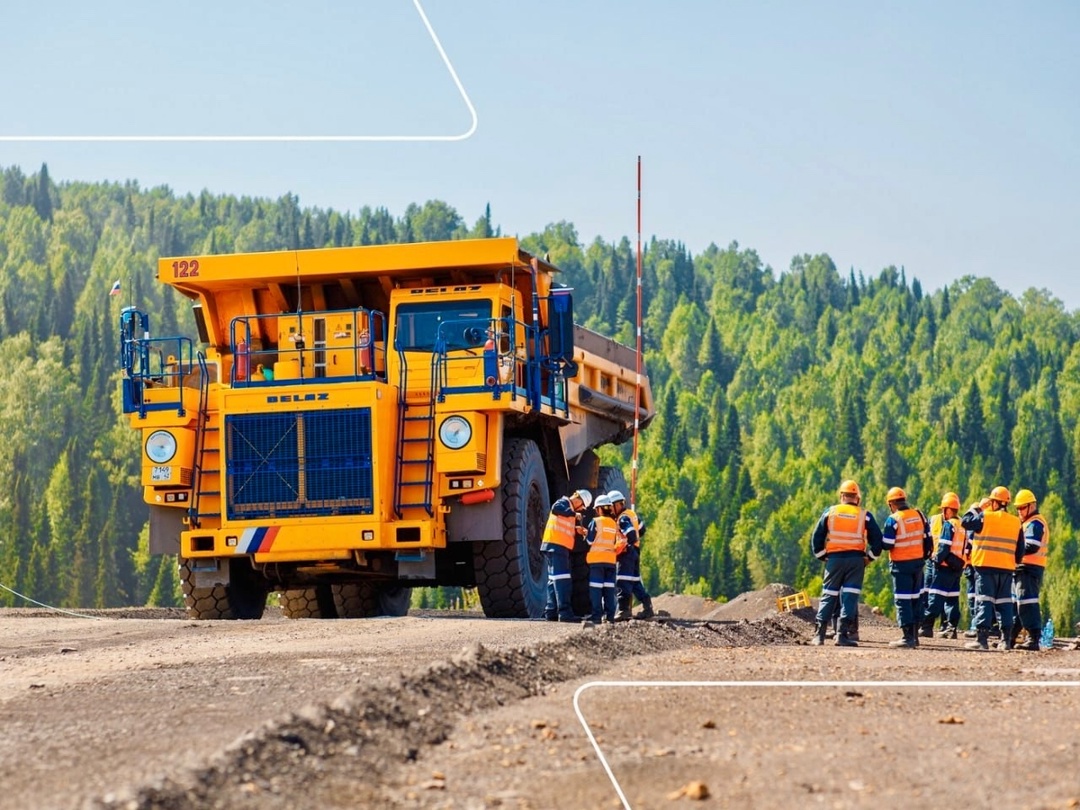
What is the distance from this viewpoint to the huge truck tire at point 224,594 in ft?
59.2

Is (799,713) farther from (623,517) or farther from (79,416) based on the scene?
(79,416)

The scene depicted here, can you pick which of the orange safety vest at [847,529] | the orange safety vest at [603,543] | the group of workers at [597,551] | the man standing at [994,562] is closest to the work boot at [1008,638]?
the man standing at [994,562]

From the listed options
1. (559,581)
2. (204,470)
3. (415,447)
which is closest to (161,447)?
(204,470)

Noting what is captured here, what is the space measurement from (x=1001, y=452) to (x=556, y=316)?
475 ft

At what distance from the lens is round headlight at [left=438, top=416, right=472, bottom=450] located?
1720 cm

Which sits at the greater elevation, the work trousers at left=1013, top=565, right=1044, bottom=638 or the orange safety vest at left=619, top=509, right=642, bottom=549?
the orange safety vest at left=619, top=509, right=642, bottom=549

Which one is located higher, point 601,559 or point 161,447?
point 161,447

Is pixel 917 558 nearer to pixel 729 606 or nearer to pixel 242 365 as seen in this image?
pixel 242 365

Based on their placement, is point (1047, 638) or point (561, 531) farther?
point (1047, 638)

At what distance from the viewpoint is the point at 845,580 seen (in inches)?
664

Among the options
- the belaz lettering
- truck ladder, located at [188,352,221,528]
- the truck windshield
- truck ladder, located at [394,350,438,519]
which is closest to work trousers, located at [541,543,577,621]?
truck ladder, located at [394,350,438,519]

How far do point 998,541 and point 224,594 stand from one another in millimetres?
7423

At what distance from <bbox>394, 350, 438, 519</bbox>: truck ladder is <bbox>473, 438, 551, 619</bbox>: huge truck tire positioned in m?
0.79

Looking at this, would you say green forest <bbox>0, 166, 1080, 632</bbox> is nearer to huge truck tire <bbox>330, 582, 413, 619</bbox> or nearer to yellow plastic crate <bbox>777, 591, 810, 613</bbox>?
yellow plastic crate <bbox>777, 591, 810, 613</bbox>
